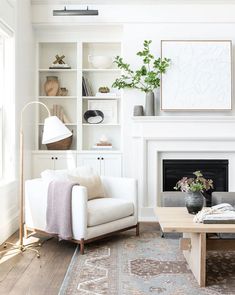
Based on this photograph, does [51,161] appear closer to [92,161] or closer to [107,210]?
[92,161]

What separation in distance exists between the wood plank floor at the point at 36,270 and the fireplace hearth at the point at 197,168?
6.03 ft

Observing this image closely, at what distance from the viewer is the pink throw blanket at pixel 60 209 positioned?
3.86 meters

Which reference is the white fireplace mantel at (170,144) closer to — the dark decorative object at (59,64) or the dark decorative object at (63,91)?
the dark decorative object at (63,91)

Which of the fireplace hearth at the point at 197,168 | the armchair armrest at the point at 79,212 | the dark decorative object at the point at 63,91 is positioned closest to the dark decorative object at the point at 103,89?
the dark decorative object at the point at 63,91

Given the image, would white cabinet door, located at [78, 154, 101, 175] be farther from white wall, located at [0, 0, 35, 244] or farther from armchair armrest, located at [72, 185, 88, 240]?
armchair armrest, located at [72, 185, 88, 240]

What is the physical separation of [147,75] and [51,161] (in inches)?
68.3

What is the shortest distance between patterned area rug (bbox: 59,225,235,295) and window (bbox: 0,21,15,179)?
1.39 metres

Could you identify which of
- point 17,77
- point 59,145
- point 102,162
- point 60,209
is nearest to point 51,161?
point 59,145

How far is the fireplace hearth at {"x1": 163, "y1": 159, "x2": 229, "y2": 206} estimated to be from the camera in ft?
17.6

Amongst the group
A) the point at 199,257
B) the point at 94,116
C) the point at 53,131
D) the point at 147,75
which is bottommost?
the point at 199,257

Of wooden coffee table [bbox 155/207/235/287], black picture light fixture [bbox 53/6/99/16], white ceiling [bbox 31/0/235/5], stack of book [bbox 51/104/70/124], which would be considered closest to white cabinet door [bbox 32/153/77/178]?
stack of book [bbox 51/104/70/124]

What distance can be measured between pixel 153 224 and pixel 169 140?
110 cm

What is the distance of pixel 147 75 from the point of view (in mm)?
5266

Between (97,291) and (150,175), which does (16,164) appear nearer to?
(150,175)
